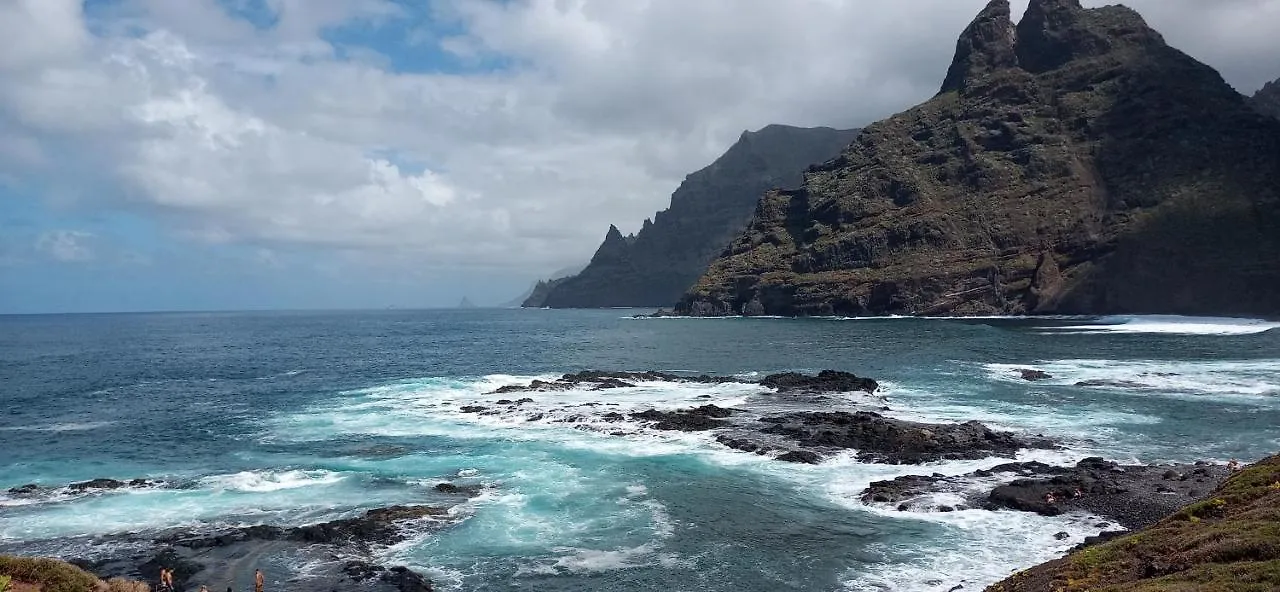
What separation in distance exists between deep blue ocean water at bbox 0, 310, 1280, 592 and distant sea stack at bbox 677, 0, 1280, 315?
62529mm

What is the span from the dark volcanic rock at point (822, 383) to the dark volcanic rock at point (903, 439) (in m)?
16.3

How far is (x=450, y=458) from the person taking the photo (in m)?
44.2

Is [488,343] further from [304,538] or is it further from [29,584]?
[29,584]

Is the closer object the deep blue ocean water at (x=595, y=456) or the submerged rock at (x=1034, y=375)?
the deep blue ocean water at (x=595, y=456)

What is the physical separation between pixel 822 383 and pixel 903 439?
24189mm

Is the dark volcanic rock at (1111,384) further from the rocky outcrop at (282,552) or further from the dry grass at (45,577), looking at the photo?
the dry grass at (45,577)

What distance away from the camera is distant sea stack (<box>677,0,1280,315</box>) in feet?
489

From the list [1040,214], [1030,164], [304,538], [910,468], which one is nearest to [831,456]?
[910,468]

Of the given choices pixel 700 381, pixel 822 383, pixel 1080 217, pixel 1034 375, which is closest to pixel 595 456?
pixel 822 383

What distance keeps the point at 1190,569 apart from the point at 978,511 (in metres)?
17.6

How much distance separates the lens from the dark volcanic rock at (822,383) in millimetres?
66062

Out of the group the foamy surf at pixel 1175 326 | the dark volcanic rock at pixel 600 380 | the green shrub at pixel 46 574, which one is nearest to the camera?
the green shrub at pixel 46 574

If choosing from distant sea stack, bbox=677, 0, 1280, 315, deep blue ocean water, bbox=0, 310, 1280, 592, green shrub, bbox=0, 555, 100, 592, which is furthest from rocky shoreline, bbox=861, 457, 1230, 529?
distant sea stack, bbox=677, 0, 1280, 315

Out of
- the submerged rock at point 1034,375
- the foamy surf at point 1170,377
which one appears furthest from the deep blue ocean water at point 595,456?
the submerged rock at point 1034,375
